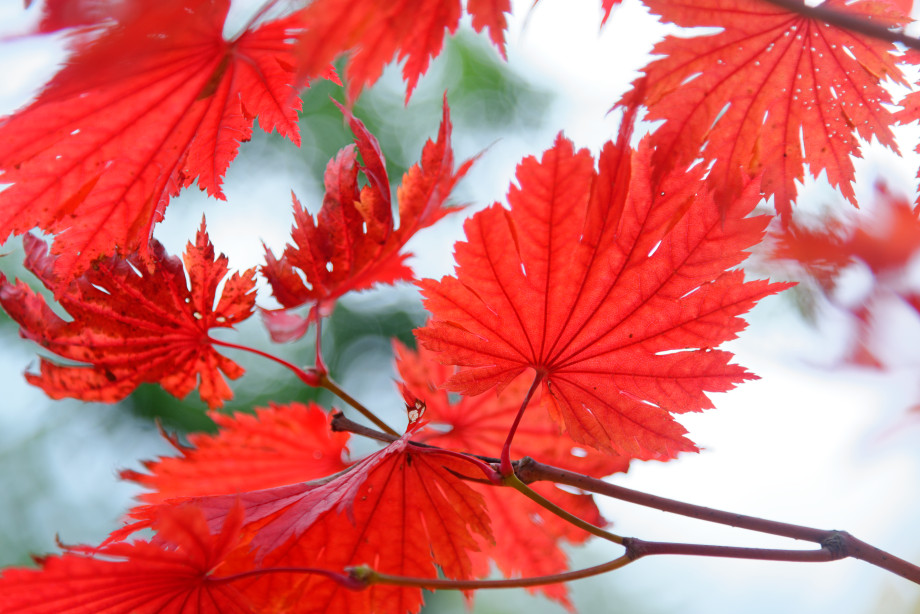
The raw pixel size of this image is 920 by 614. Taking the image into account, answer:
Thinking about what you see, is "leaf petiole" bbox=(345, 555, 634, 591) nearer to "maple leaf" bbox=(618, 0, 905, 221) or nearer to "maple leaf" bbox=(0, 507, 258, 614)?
"maple leaf" bbox=(0, 507, 258, 614)

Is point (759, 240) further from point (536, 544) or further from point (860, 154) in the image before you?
point (536, 544)

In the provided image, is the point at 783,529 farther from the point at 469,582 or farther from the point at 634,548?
the point at 469,582

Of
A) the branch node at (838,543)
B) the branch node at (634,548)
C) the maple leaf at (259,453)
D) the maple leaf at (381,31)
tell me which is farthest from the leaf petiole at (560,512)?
the maple leaf at (381,31)

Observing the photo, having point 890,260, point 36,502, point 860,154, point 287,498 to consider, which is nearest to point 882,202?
point 890,260

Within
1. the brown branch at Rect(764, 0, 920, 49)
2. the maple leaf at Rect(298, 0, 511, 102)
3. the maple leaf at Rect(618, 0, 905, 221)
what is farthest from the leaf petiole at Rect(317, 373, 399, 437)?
the brown branch at Rect(764, 0, 920, 49)

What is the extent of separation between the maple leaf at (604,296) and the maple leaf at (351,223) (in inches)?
4.9

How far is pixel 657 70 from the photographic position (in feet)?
2.24

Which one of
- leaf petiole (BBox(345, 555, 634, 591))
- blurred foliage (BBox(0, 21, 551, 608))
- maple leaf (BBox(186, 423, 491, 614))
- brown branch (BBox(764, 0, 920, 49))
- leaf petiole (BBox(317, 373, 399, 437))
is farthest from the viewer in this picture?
blurred foliage (BBox(0, 21, 551, 608))

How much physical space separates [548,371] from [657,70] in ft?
1.16

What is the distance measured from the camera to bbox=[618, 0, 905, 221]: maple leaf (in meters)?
0.69

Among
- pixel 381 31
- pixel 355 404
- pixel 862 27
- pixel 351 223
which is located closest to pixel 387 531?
pixel 355 404

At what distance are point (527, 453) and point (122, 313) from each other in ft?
1.90

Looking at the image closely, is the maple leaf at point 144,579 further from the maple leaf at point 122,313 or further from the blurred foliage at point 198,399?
the blurred foliage at point 198,399

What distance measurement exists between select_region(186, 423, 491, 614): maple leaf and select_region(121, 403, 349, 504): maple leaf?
0.17 metres
